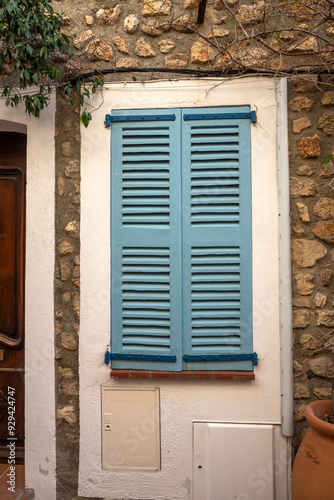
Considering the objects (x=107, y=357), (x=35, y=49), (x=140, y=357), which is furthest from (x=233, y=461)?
(x=35, y=49)

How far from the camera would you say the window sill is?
2.53 meters

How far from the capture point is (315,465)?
208 cm

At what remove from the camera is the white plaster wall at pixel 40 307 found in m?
2.67

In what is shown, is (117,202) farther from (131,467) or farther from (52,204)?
(131,467)

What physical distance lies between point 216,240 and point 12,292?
175cm

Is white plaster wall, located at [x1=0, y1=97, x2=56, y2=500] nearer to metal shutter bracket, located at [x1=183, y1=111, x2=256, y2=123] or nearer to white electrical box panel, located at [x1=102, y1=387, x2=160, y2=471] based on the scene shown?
white electrical box panel, located at [x1=102, y1=387, x2=160, y2=471]

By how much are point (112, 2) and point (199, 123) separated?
1079mm

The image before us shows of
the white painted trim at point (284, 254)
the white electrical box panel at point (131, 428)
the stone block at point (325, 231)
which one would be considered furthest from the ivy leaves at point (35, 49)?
the white electrical box panel at point (131, 428)

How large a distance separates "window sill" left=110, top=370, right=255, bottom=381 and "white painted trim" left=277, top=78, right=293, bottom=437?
0.25 metres

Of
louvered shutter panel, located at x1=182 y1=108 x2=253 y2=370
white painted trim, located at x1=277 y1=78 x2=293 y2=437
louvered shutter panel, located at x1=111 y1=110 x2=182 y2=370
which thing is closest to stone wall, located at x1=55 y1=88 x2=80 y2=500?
louvered shutter panel, located at x1=111 y1=110 x2=182 y2=370

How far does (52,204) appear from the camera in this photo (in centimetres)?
269

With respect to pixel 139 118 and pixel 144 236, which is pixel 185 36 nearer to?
pixel 139 118

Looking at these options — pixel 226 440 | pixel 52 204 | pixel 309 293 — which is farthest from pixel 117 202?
pixel 226 440

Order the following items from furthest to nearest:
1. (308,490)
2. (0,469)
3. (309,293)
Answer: (0,469), (309,293), (308,490)
